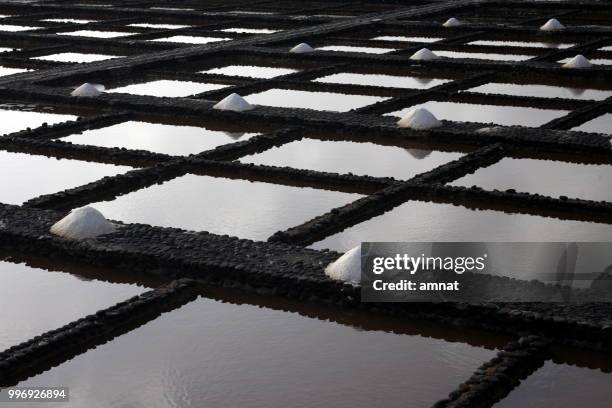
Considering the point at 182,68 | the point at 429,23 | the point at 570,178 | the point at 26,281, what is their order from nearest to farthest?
the point at 26,281 < the point at 570,178 < the point at 182,68 < the point at 429,23

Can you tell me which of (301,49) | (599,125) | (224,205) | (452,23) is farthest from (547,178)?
(452,23)

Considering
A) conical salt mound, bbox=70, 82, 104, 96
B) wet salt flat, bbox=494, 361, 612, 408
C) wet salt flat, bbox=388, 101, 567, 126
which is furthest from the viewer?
conical salt mound, bbox=70, 82, 104, 96

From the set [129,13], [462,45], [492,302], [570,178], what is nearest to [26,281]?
[492,302]

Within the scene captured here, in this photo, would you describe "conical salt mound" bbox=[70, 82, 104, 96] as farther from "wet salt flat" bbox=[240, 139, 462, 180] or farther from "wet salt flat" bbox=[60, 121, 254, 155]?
"wet salt flat" bbox=[240, 139, 462, 180]

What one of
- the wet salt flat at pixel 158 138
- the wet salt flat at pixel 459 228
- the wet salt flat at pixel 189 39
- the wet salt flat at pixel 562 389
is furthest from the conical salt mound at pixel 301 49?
the wet salt flat at pixel 562 389

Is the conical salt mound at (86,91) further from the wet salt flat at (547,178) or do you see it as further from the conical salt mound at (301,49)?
the wet salt flat at (547,178)

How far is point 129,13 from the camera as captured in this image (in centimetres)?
1216

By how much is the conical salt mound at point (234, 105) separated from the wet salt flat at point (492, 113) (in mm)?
801

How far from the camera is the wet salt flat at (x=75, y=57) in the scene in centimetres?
866

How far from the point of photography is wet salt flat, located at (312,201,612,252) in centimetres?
378

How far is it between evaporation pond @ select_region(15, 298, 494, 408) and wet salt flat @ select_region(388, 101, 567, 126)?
2953 millimetres

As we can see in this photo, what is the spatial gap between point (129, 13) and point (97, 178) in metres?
7.74

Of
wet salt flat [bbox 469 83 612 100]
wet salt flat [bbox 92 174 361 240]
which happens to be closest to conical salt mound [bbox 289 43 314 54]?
wet salt flat [bbox 469 83 612 100]

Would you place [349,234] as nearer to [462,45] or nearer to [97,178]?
[97,178]
